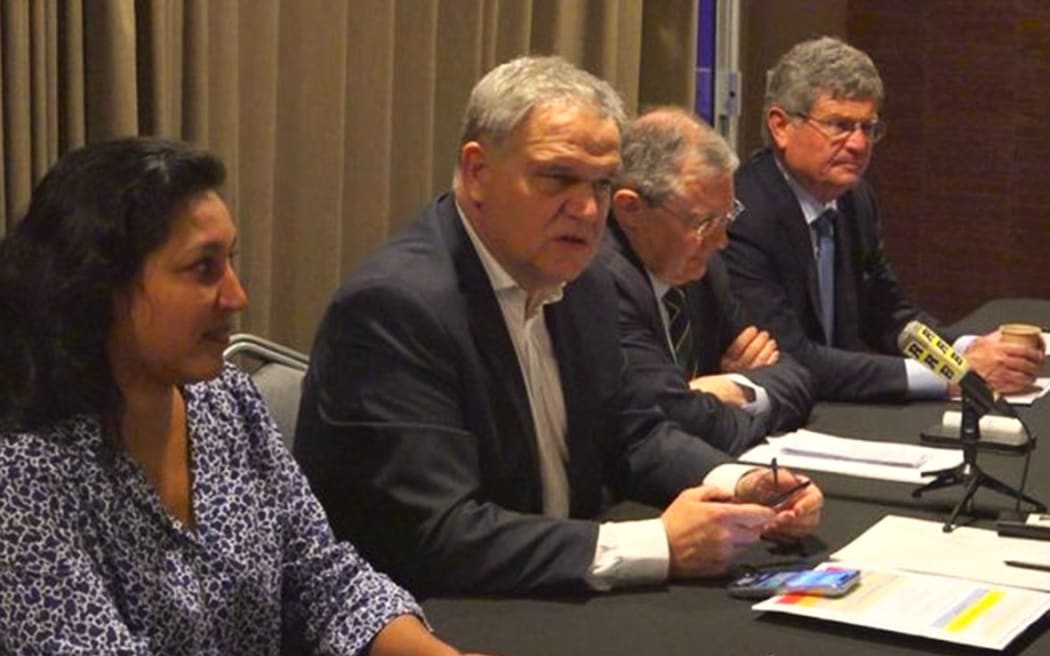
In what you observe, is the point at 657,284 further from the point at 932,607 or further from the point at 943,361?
the point at 932,607

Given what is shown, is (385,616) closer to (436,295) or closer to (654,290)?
(436,295)

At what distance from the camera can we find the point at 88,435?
6.21 ft

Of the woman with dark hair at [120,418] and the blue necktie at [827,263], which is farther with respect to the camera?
the blue necktie at [827,263]

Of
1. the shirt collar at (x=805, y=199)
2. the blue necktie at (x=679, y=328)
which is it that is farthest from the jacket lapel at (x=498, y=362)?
the shirt collar at (x=805, y=199)

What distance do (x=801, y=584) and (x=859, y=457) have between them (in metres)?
0.79

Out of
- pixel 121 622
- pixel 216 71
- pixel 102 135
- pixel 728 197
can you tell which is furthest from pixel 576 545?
pixel 216 71

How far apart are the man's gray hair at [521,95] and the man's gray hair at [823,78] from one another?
5.22ft

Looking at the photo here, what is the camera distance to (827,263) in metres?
4.22

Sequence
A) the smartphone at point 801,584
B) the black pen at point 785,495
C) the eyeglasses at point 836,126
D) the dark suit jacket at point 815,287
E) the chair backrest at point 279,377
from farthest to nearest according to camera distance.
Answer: the eyeglasses at point 836,126 → the dark suit jacket at point 815,287 → the chair backrest at point 279,377 → the black pen at point 785,495 → the smartphone at point 801,584

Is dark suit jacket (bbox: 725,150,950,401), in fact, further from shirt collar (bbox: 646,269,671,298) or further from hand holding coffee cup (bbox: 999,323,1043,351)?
shirt collar (bbox: 646,269,671,298)

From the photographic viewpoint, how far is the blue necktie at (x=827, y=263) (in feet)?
13.7

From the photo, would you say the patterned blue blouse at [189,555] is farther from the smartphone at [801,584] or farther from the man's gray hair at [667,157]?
the man's gray hair at [667,157]

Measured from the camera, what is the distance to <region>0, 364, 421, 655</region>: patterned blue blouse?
71.1 inches

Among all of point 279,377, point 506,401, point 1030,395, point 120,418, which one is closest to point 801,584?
point 506,401
